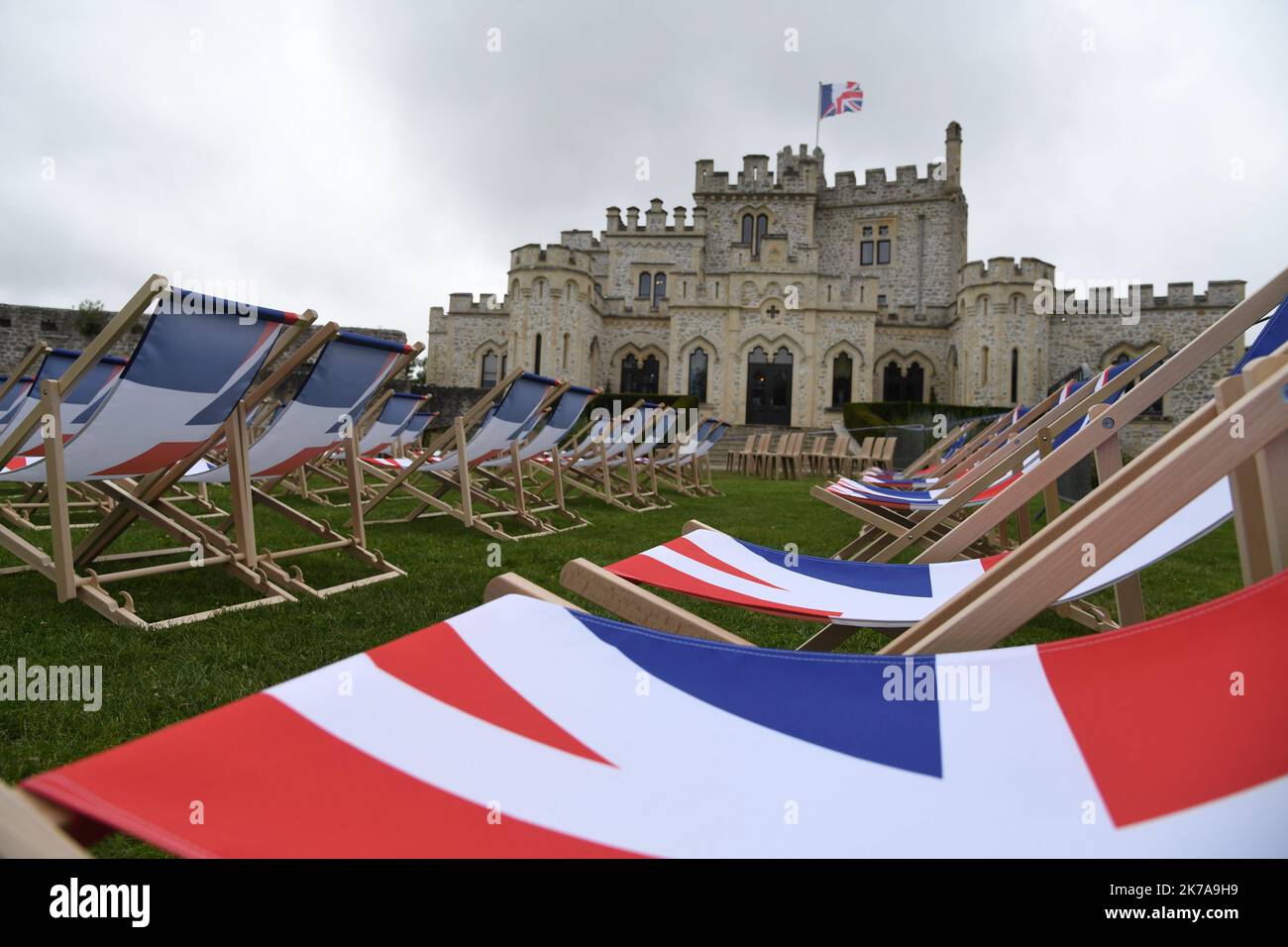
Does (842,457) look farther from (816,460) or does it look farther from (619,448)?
(619,448)

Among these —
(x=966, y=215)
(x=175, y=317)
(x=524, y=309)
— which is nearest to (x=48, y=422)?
(x=175, y=317)

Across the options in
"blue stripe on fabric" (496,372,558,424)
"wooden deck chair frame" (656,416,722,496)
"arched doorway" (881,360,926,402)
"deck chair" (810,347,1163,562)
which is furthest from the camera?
"arched doorway" (881,360,926,402)

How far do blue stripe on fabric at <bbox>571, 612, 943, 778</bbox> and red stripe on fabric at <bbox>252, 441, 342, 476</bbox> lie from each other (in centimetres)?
277

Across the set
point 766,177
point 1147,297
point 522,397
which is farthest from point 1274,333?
point 766,177

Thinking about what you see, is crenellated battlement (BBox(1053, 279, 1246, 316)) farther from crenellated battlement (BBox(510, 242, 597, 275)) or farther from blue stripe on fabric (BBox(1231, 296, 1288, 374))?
blue stripe on fabric (BBox(1231, 296, 1288, 374))

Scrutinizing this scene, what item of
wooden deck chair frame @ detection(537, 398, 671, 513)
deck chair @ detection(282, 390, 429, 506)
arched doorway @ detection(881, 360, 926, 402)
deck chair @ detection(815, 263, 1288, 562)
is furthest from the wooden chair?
deck chair @ detection(815, 263, 1288, 562)

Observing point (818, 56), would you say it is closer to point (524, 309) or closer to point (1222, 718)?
point (524, 309)

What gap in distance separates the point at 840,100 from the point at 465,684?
29.5 m

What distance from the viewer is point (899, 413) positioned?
2014cm

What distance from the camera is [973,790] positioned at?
0.69 m

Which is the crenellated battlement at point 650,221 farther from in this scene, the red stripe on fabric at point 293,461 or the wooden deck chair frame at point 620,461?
the red stripe on fabric at point 293,461

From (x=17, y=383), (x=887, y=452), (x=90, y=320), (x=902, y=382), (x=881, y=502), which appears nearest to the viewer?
(x=881, y=502)

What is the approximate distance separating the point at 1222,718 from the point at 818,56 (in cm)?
3399

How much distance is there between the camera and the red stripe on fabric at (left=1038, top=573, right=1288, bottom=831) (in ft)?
2.10
